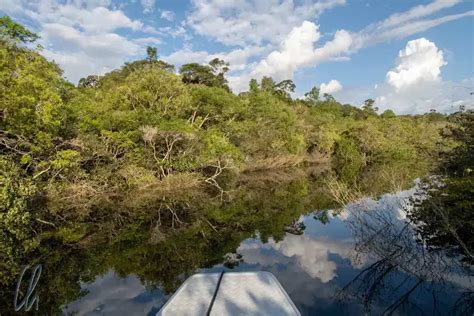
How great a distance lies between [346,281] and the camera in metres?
9.13

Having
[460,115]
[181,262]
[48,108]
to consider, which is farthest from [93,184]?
[460,115]

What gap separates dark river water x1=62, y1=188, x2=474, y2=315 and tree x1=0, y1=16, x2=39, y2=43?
12620 mm

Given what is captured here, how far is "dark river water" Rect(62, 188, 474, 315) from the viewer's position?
782 cm

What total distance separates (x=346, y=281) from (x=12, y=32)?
57.4 feet

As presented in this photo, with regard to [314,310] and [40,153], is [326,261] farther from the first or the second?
[40,153]

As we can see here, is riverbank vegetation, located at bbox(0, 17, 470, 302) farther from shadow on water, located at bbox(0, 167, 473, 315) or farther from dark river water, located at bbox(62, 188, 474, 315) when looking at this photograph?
dark river water, located at bbox(62, 188, 474, 315)

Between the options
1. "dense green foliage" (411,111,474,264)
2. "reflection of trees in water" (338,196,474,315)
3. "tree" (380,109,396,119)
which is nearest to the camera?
"reflection of trees in water" (338,196,474,315)

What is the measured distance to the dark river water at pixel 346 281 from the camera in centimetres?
782

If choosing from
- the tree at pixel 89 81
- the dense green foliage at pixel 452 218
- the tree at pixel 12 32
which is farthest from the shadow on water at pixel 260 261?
the tree at pixel 89 81

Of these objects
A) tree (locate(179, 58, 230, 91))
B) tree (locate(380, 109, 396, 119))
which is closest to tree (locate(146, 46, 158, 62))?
tree (locate(179, 58, 230, 91))

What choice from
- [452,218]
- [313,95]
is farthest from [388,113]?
[452,218]

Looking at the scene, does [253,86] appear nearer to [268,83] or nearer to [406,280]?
[268,83]

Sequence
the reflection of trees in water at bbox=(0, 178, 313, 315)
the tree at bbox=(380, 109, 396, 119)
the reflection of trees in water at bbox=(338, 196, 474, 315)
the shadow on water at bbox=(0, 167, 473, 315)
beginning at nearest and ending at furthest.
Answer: the reflection of trees in water at bbox=(338, 196, 474, 315), the shadow on water at bbox=(0, 167, 473, 315), the reflection of trees in water at bbox=(0, 178, 313, 315), the tree at bbox=(380, 109, 396, 119)

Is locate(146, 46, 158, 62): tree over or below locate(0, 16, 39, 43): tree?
over
